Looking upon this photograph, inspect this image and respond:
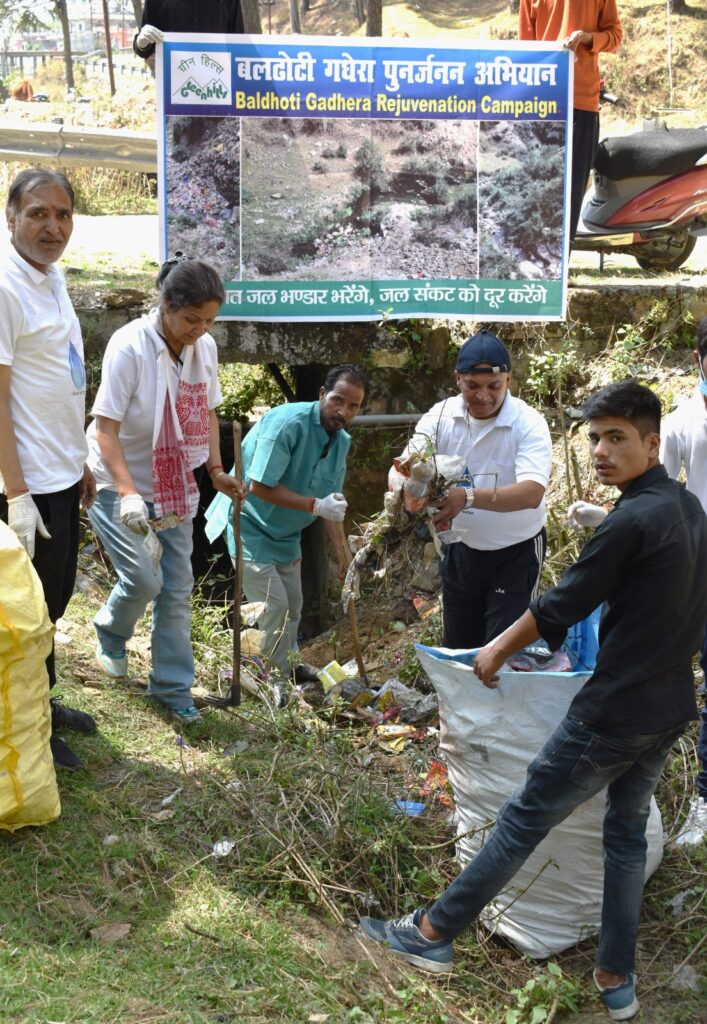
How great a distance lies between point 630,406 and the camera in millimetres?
2773

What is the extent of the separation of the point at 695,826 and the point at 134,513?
2219mm

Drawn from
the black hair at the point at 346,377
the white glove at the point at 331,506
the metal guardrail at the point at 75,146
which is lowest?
the white glove at the point at 331,506

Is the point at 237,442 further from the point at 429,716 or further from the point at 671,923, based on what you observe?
the point at 671,923

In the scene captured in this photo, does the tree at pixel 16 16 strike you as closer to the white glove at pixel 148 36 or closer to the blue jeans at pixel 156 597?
the white glove at pixel 148 36

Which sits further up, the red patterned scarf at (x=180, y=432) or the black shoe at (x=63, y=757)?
the red patterned scarf at (x=180, y=432)

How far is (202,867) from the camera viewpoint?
10.8 ft

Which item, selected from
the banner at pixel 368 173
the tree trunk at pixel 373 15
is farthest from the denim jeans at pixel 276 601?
the tree trunk at pixel 373 15

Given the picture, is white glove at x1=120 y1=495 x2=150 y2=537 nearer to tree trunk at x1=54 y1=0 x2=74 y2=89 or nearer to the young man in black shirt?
the young man in black shirt

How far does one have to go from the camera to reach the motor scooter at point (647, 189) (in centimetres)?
658

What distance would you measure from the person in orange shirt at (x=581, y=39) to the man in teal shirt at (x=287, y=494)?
8.10ft

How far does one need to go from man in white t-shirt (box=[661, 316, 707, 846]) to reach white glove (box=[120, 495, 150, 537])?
6.06 feet

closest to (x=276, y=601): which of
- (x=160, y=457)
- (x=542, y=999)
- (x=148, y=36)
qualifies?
(x=160, y=457)

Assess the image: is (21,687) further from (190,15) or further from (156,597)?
(190,15)

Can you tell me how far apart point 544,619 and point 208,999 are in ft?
4.41
